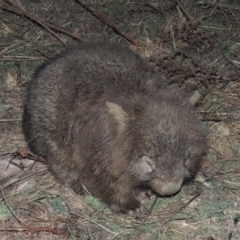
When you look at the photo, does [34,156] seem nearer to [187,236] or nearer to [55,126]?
[55,126]

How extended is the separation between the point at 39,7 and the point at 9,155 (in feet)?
8.43

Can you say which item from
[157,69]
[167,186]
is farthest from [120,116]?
[157,69]

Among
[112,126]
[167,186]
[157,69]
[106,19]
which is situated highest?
[112,126]

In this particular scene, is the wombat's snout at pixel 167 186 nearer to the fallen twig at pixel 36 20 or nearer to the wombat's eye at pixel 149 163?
the wombat's eye at pixel 149 163

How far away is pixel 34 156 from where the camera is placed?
5.42m

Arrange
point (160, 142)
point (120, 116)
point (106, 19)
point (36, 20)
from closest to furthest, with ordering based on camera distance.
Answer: point (160, 142)
point (120, 116)
point (36, 20)
point (106, 19)

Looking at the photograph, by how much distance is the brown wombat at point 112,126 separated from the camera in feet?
15.0

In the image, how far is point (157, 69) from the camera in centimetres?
622

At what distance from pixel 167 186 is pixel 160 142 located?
291 millimetres

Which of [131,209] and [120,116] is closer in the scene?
[120,116]

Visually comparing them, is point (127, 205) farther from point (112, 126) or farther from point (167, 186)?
point (112, 126)

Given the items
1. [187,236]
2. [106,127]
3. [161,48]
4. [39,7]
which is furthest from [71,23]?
[187,236]

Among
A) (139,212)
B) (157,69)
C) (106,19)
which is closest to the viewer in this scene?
(139,212)

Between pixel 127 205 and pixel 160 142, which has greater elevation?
pixel 160 142
